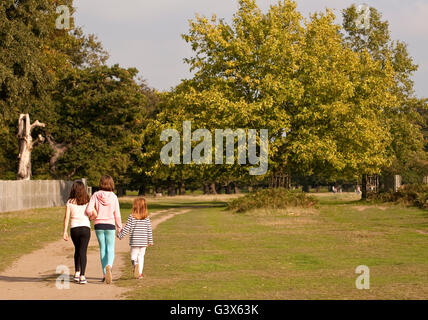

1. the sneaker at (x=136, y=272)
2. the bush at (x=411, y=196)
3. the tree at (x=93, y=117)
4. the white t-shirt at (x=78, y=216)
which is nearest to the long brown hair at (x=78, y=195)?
the white t-shirt at (x=78, y=216)

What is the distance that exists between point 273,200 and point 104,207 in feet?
86.0

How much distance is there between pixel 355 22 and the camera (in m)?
58.0

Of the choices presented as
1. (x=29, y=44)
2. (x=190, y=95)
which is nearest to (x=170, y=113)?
(x=190, y=95)

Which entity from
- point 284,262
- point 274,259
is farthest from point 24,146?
point 284,262

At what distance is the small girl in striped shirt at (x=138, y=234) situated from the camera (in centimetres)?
1263

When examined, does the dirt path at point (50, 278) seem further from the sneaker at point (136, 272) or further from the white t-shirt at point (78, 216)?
the white t-shirt at point (78, 216)

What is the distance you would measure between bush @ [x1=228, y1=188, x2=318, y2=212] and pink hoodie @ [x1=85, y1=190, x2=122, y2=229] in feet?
83.6

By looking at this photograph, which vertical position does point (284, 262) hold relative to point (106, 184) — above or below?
below

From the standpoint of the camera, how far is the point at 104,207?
12.6m

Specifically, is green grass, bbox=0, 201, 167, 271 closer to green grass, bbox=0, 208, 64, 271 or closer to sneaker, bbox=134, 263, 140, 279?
green grass, bbox=0, 208, 64, 271

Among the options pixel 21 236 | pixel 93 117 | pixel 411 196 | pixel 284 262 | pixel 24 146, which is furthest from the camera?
pixel 93 117

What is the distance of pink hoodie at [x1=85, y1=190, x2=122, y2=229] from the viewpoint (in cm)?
1253

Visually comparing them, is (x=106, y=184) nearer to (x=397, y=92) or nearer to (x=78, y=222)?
(x=78, y=222)
